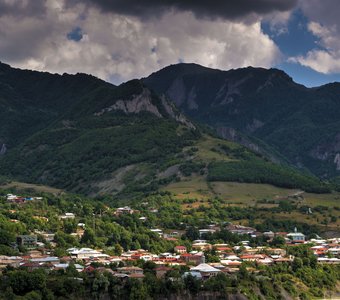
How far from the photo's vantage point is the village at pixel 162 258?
142375mm

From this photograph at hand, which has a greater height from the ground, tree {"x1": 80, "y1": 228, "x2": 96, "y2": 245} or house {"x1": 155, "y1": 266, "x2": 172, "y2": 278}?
tree {"x1": 80, "y1": 228, "x2": 96, "y2": 245}

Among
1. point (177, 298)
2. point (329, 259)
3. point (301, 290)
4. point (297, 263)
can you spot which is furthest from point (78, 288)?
point (329, 259)

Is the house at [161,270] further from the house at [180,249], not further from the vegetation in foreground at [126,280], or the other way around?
the house at [180,249]

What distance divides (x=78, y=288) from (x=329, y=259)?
70715mm

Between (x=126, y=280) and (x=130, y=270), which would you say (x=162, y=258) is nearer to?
(x=130, y=270)

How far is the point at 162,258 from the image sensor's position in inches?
6388

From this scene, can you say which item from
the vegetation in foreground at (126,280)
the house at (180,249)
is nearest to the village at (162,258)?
the house at (180,249)

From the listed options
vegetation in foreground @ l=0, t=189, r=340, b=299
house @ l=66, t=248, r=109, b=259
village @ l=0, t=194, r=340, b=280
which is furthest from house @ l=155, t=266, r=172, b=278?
house @ l=66, t=248, r=109, b=259

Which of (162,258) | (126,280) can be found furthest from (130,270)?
(162,258)

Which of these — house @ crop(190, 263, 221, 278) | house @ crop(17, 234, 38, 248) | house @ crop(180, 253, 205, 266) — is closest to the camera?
house @ crop(190, 263, 221, 278)

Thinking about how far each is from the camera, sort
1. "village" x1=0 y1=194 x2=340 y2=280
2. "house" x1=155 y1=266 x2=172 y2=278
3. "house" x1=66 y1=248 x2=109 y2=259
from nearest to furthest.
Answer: "house" x1=155 y1=266 x2=172 y2=278
"village" x1=0 y1=194 x2=340 y2=280
"house" x1=66 y1=248 x2=109 y2=259

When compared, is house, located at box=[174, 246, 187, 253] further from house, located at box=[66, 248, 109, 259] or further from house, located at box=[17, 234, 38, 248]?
house, located at box=[17, 234, 38, 248]

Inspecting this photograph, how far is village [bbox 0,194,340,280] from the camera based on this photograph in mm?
142375

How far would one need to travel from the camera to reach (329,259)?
182375 mm
